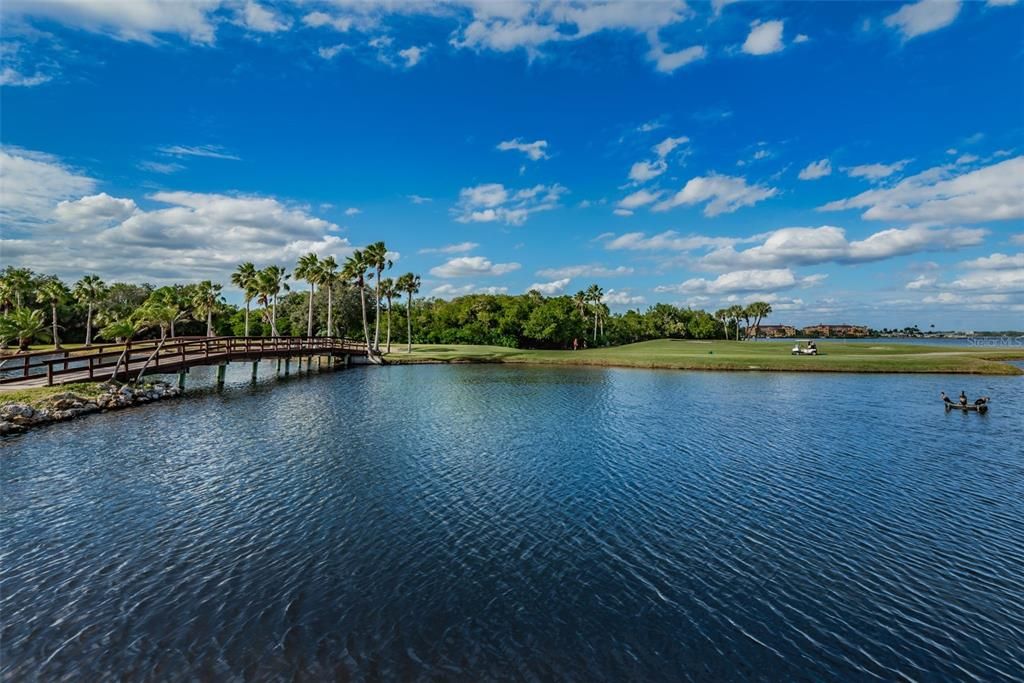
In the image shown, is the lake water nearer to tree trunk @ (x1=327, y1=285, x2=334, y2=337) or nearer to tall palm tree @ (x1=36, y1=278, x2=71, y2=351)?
tree trunk @ (x1=327, y1=285, x2=334, y2=337)

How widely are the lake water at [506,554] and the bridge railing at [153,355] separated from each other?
11.2 m

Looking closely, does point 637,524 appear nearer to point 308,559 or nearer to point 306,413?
point 308,559

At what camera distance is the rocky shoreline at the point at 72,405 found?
24.8m

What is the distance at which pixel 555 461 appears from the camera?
872 inches

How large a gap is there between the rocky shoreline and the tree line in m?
5.13

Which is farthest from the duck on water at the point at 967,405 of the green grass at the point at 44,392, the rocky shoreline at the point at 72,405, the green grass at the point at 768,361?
the green grass at the point at 44,392

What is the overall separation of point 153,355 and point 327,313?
63.9 metres

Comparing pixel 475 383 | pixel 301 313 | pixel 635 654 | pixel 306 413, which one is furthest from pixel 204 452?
pixel 301 313

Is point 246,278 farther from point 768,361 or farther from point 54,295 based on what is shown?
point 768,361

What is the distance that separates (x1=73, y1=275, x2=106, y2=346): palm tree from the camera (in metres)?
81.6

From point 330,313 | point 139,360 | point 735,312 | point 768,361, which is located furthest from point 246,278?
point 735,312

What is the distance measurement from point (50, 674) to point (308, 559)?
491 centimetres

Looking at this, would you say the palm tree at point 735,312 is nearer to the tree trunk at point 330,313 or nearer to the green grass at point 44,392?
the tree trunk at point 330,313

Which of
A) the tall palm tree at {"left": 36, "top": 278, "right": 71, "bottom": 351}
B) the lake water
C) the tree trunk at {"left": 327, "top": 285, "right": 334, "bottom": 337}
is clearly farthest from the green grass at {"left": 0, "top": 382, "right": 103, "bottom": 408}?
the tall palm tree at {"left": 36, "top": 278, "right": 71, "bottom": 351}
